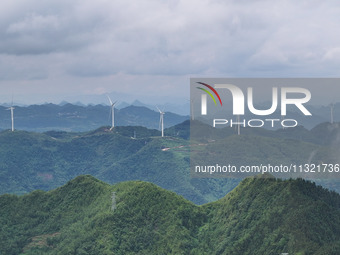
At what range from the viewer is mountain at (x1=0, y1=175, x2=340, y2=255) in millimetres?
72125

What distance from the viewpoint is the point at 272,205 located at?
7712cm

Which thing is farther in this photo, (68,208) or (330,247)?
(68,208)

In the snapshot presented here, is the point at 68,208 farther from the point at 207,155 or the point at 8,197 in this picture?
the point at 207,155

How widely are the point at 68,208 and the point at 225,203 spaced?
2651 centimetres

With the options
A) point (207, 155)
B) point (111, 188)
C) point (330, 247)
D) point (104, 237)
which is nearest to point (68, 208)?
point (111, 188)

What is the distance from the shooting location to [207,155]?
653 feet

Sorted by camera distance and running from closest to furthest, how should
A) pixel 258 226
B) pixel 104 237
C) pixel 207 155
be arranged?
pixel 258 226
pixel 104 237
pixel 207 155

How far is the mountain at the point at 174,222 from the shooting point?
72125 millimetres

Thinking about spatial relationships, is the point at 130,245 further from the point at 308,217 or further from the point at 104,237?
the point at 308,217

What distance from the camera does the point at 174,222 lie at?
→ 267 feet

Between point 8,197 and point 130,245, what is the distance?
29601 mm

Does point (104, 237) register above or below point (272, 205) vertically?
below

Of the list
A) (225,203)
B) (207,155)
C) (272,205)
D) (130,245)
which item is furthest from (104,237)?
(207,155)

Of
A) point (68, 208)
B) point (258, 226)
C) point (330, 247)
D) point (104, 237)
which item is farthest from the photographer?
point (68, 208)
